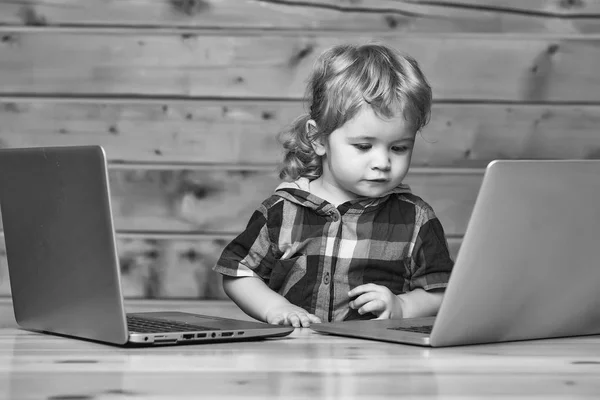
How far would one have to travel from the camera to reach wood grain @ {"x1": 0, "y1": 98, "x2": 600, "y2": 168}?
2.63 meters

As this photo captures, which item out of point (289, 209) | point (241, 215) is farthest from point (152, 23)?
point (289, 209)

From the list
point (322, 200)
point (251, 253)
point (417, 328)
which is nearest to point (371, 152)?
point (322, 200)

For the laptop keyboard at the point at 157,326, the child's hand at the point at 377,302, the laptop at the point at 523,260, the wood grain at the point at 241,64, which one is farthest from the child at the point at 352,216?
the wood grain at the point at 241,64

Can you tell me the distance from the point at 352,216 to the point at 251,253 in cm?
20

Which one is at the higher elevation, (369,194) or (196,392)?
(196,392)

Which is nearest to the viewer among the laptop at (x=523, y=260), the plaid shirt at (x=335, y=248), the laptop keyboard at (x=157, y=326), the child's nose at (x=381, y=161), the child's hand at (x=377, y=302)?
the laptop at (x=523, y=260)

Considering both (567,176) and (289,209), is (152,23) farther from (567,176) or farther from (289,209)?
(567,176)

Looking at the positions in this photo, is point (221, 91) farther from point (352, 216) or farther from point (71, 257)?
point (71, 257)

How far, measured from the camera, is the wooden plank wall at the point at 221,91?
263cm

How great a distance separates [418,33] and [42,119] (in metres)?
1.05

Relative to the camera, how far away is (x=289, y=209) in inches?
72.2

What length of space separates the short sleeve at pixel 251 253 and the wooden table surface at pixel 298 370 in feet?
1.83

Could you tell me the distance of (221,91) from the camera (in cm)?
263

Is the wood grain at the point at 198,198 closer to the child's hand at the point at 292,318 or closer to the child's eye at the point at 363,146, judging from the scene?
the child's eye at the point at 363,146
